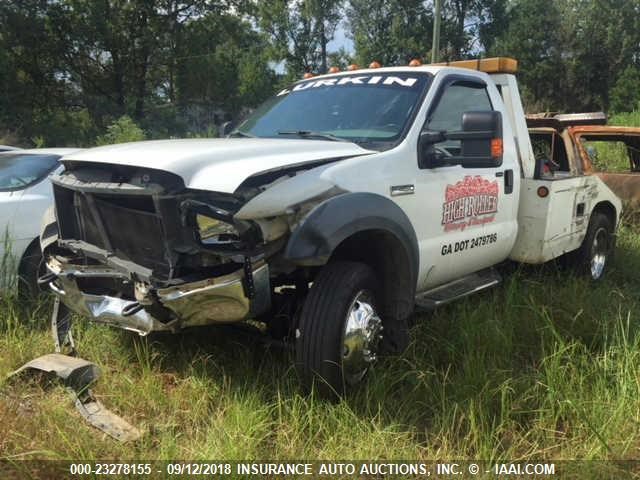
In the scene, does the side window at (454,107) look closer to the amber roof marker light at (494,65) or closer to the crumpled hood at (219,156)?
the amber roof marker light at (494,65)

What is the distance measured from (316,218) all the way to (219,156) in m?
0.57

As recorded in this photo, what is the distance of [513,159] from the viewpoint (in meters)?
4.31

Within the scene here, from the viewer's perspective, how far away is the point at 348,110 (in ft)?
12.3

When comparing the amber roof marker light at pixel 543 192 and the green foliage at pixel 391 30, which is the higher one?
the green foliage at pixel 391 30

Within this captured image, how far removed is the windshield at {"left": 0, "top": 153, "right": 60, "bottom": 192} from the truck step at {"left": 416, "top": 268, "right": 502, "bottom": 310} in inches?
125

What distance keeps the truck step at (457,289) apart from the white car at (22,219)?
9.42 ft

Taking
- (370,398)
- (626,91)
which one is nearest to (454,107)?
(370,398)

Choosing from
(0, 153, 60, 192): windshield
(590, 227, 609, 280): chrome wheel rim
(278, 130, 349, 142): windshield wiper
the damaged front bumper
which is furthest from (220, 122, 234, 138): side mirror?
(590, 227, 609, 280): chrome wheel rim

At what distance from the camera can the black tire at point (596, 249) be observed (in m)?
5.33

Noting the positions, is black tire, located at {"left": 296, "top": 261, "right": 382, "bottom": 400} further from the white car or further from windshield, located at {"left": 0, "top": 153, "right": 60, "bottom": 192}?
windshield, located at {"left": 0, "top": 153, "right": 60, "bottom": 192}

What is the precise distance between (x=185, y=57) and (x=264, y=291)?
28.9 metres

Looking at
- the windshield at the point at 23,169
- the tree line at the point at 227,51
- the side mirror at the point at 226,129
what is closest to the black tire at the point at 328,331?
the side mirror at the point at 226,129

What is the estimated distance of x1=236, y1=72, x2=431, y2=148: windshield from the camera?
3.52 m

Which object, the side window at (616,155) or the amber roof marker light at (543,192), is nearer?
the amber roof marker light at (543,192)
